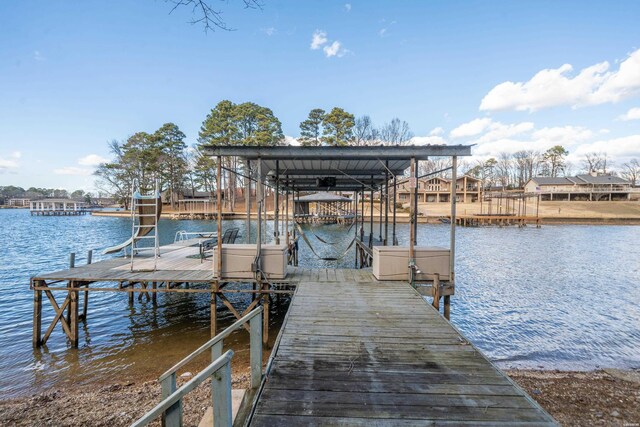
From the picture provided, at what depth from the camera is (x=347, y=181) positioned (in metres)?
12.6

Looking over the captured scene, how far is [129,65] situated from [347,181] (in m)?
11.4

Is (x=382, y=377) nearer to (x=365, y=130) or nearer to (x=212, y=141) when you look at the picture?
(x=212, y=141)

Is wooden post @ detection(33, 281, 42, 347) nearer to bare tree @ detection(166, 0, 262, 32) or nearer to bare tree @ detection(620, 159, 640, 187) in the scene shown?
bare tree @ detection(166, 0, 262, 32)

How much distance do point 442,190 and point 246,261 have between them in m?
54.4

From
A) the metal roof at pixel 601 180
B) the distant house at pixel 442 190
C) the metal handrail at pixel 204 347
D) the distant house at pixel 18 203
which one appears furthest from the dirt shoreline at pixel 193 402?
the distant house at pixel 18 203

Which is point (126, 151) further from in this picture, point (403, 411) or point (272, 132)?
point (403, 411)

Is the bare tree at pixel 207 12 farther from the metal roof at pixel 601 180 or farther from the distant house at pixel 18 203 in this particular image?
the distant house at pixel 18 203

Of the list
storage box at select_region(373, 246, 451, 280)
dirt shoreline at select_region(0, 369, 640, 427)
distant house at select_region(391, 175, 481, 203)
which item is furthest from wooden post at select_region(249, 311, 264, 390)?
distant house at select_region(391, 175, 481, 203)

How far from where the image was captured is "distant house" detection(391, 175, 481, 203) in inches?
2152

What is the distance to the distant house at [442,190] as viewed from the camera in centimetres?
5466

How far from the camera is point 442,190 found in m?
55.4

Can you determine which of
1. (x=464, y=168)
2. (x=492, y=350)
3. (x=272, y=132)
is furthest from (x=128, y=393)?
(x=464, y=168)

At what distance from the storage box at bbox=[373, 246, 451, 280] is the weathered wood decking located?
1.84 m

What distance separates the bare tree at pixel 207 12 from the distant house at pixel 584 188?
6635 cm
